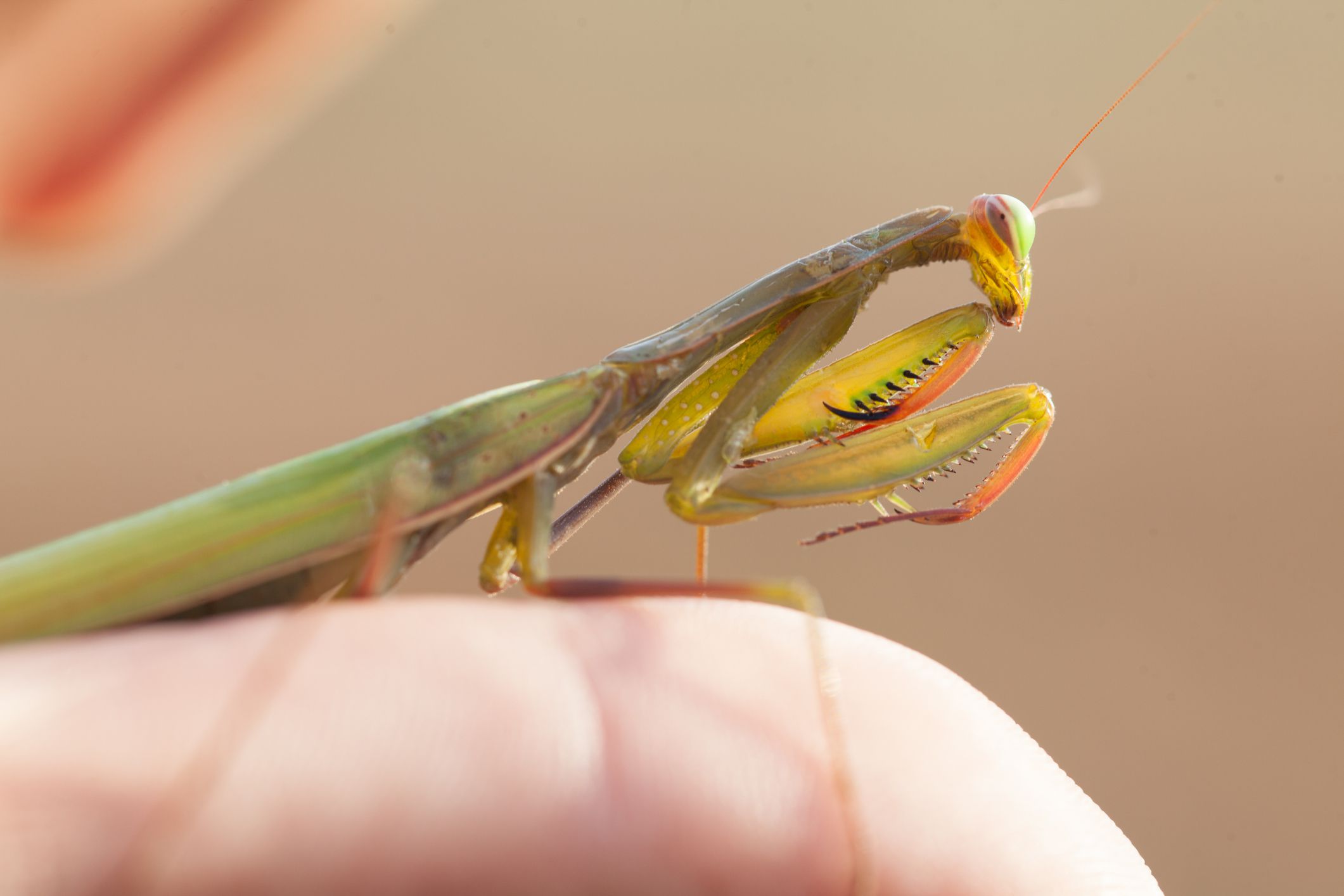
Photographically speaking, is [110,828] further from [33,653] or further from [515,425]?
[515,425]

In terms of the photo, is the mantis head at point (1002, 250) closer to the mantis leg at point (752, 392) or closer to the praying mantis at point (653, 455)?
the praying mantis at point (653, 455)

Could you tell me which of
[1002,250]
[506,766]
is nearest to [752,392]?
[1002,250]

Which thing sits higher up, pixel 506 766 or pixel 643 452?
pixel 643 452

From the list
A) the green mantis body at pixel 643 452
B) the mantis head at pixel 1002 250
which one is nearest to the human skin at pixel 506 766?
the green mantis body at pixel 643 452

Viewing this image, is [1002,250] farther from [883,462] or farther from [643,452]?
[643,452]

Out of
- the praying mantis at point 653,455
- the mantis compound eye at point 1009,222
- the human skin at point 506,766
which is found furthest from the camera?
the mantis compound eye at point 1009,222

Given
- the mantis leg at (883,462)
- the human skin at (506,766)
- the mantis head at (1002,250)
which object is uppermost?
the mantis head at (1002,250)

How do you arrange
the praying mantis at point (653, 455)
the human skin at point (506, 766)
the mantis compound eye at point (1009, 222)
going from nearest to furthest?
the human skin at point (506, 766) < the praying mantis at point (653, 455) < the mantis compound eye at point (1009, 222)

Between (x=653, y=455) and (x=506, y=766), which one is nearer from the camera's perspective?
(x=506, y=766)
